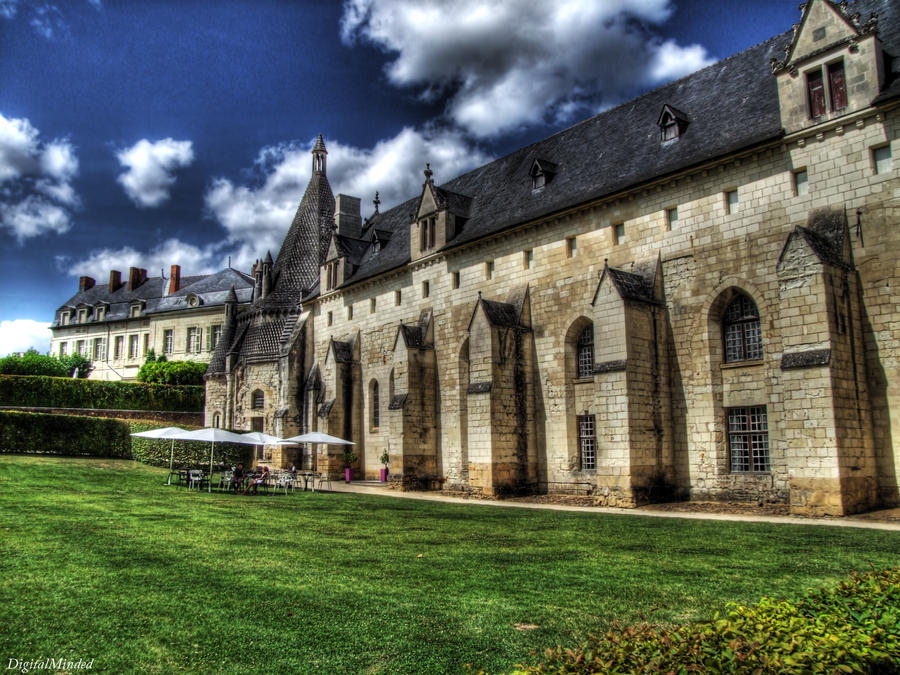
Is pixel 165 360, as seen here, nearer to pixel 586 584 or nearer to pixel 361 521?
pixel 361 521

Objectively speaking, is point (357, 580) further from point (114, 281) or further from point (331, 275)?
point (114, 281)

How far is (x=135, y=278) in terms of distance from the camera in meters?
75.6

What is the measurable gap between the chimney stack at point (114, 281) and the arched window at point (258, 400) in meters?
44.6

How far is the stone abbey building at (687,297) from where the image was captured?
16266 millimetres

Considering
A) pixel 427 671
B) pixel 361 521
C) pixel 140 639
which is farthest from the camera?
pixel 361 521

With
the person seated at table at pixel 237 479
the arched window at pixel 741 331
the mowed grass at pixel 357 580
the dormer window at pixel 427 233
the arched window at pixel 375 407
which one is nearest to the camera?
the mowed grass at pixel 357 580

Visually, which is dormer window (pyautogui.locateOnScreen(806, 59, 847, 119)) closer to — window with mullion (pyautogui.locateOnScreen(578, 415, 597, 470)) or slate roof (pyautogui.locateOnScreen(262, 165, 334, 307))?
window with mullion (pyautogui.locateOnScreen(578, 415, 597, 470))

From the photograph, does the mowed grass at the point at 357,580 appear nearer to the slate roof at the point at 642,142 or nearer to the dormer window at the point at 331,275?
the slate roof at the point at 642,142

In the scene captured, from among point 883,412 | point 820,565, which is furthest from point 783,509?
point 820,565

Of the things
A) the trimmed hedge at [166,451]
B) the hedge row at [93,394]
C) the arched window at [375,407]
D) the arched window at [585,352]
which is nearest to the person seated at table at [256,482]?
the trimmed hedge at [166,451]

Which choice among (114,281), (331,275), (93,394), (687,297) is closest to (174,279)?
(114,281)

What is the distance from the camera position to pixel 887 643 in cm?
405

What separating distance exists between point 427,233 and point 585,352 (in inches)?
425

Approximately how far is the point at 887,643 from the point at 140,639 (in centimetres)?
605
